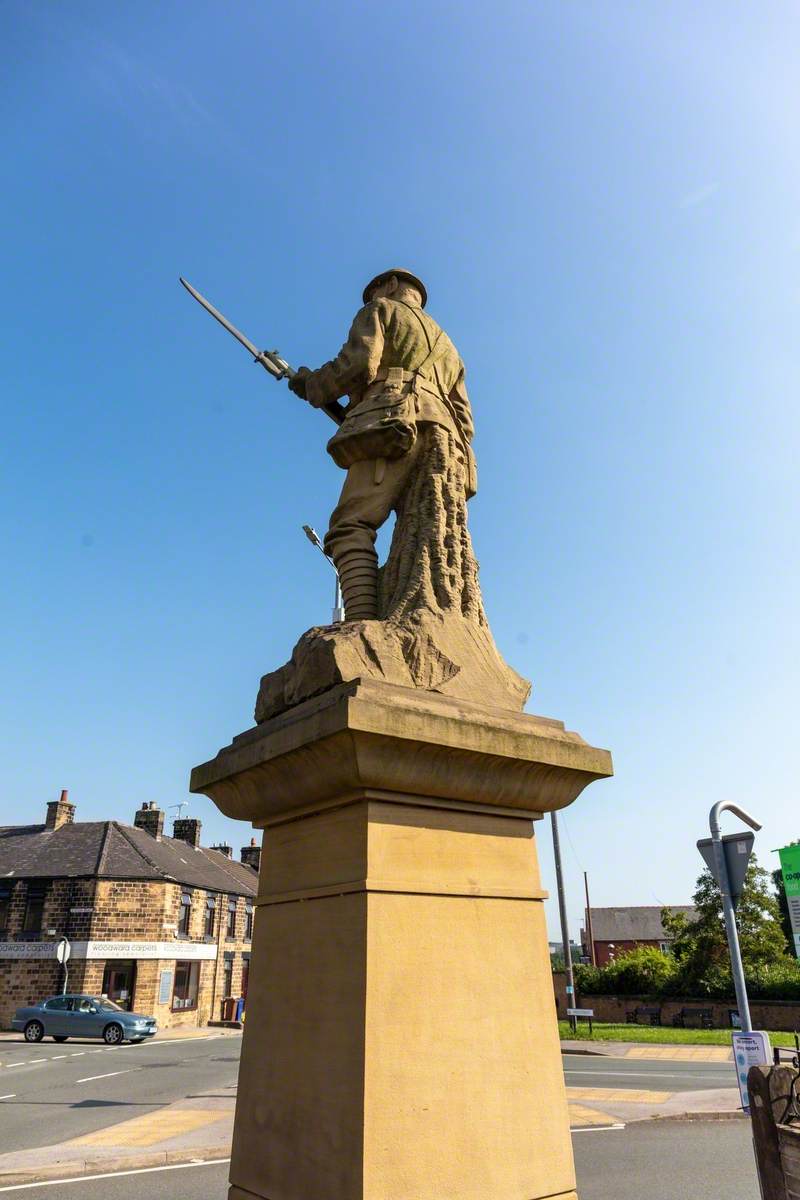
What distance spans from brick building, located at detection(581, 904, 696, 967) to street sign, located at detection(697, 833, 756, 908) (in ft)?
183

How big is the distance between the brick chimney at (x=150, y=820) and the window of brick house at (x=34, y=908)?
5.78 m

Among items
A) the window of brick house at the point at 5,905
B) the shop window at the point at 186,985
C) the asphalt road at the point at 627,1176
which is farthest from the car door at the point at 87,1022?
the asphalt road at the point at 627,1176

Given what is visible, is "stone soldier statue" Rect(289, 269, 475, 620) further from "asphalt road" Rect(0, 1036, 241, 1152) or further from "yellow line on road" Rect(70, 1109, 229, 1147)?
"asphalt road" Rect(0, 1036, 241, 1152)

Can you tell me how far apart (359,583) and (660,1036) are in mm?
24462

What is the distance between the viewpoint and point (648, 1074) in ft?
48.5

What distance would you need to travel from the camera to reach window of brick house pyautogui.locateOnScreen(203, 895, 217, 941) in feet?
102

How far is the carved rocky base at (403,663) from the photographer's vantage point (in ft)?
8.77

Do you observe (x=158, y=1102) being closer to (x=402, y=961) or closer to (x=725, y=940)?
(x=402, y=961)

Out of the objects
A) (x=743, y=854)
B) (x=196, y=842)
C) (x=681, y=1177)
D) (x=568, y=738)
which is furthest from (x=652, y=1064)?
(x=196, y=842)

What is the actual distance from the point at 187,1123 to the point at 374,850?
10110mm

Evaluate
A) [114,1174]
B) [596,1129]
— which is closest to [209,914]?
[596,1129]

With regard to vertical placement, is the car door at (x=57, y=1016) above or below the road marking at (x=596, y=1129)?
above

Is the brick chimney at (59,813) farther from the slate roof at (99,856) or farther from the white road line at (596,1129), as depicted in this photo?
the white road line at (596,1129)

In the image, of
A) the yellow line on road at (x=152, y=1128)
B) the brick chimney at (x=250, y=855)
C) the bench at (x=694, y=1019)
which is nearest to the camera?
the yellow line on road at (x=152, y=1128)
